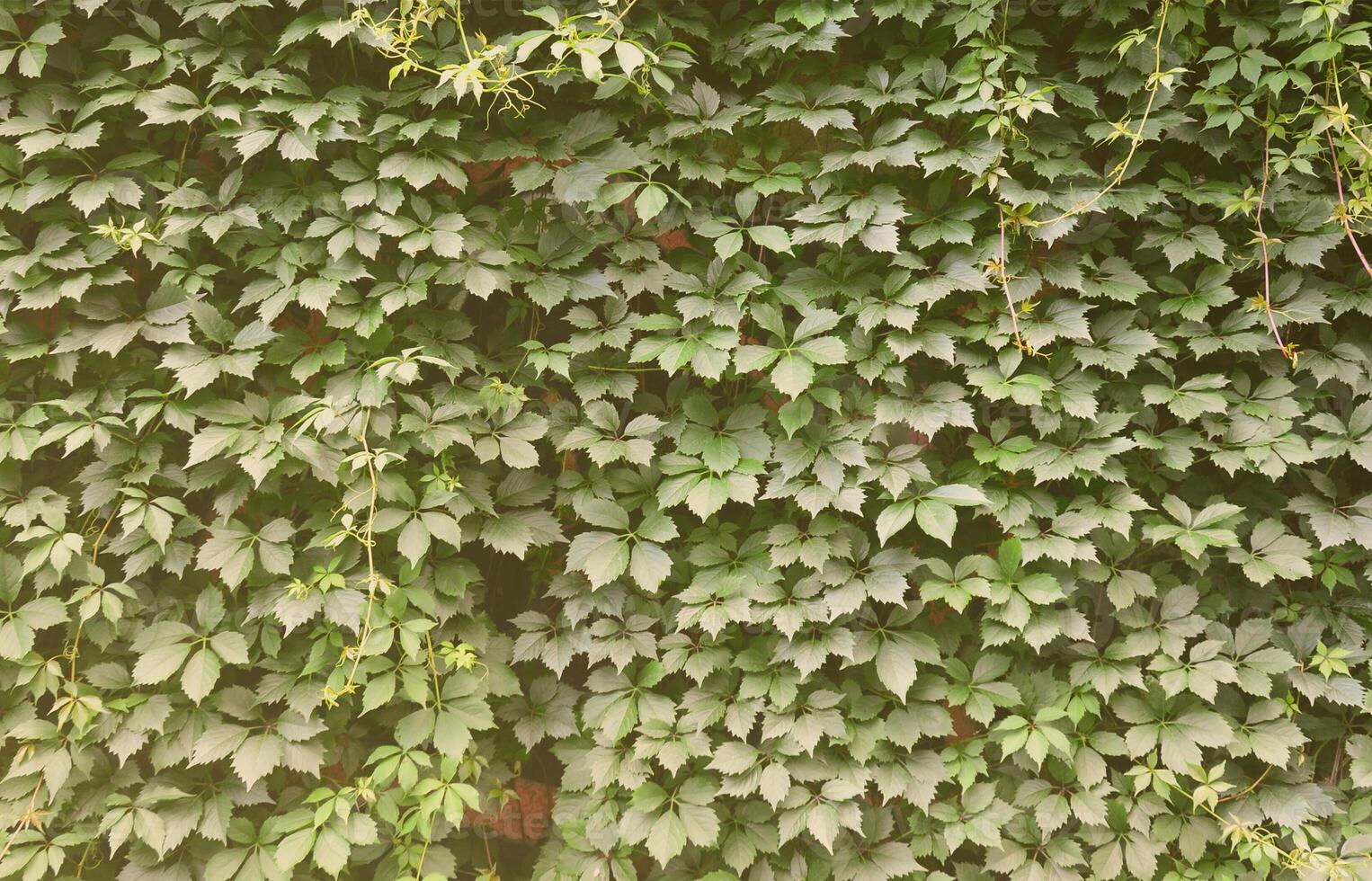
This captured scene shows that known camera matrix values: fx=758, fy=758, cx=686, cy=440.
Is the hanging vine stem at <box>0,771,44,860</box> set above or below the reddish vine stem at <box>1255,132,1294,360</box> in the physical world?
below

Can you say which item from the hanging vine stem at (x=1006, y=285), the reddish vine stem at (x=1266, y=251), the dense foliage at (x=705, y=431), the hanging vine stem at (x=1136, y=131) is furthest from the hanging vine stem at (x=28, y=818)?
the reddish vine stem at (x=1266, y=251)

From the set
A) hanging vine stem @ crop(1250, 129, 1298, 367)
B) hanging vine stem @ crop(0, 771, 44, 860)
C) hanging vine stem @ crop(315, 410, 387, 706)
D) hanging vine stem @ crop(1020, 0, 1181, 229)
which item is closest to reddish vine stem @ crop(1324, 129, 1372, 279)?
hanging vine stem @ crop(1250, 129, 1298, 367)

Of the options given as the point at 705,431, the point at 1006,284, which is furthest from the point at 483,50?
the point at 1006,284

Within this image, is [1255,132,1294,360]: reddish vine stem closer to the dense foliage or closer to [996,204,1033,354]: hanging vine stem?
the dense foliage

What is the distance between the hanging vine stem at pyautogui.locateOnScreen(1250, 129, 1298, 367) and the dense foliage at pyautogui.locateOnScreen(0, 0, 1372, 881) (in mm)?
18

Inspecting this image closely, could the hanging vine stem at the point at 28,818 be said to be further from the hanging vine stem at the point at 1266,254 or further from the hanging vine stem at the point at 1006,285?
the hanging vine stem at the point at 1266,254

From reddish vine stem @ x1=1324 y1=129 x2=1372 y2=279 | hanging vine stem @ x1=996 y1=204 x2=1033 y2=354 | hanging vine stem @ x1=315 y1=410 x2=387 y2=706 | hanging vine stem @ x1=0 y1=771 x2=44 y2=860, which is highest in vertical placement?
reddish vine stem @ x1=1324 y1=129 x2=1372 y2=279

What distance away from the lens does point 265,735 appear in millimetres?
2035

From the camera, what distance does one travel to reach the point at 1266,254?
2045 mm

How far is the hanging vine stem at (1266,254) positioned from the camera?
79.4 inches

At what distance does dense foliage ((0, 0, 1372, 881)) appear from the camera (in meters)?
1.98

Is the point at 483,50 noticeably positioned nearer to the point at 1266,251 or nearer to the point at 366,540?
the point at 366,540

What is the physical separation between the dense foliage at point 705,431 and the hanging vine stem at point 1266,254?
0.06 ft

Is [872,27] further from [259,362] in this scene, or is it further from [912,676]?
[259,362]
